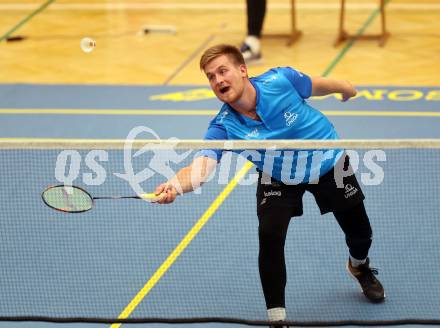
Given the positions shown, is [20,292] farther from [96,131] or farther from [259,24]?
[259,24]

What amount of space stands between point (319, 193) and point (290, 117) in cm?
48

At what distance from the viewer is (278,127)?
198 inches

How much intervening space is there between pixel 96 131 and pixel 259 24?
8.86 feet

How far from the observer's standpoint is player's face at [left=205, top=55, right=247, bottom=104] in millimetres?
4797

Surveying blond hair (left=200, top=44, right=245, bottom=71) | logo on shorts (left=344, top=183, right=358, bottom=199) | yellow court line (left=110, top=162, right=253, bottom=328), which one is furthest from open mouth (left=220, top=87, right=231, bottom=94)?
yellow court line (left=110, top=162, right=253, bottom=328)

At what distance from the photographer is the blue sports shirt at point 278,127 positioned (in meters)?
4.99

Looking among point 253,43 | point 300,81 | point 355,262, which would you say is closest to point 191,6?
point 253,43

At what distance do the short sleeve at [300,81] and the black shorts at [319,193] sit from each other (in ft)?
1.44

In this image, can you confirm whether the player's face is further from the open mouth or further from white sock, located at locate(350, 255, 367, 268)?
white sock, located at locate(350, 255, 367, 268)

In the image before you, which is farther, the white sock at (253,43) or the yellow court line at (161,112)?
the white sock at (253,43)

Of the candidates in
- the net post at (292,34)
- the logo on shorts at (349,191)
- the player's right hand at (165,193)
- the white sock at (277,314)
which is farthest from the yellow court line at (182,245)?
the net post at (292,34)

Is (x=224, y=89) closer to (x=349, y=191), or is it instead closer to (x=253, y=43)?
(x=349, y=191)

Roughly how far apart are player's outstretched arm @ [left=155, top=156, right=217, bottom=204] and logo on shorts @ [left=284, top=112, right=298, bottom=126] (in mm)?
462

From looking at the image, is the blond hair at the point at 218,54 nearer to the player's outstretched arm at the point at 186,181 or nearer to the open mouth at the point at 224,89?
the open mouth at the point at 224,89
